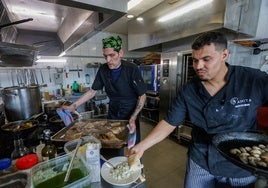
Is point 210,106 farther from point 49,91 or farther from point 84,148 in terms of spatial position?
point 49,91

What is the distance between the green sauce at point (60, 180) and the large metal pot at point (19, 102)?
126cm

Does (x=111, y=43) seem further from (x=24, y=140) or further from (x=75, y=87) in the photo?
(x=75, y=87)

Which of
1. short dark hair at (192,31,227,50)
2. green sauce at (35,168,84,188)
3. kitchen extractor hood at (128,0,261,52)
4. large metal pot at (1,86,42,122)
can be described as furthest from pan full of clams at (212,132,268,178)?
large metal pot at (1,86,42,122)

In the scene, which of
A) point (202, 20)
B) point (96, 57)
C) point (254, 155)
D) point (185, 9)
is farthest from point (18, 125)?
point (96, 57)

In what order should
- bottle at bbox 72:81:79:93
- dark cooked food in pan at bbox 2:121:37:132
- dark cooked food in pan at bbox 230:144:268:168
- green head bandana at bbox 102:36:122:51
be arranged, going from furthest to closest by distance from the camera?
1. bottle at bbox 72:81:79:93
2. green head bandana at bbox 102:36:122:51
3. dark cooked food in pan at bbox 2:121:37:132
4. dark cooked food in pan at bbox 230:144:268:168

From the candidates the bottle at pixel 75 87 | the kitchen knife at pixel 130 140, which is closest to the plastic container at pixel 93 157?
the kitchen knife at pixel 130 140

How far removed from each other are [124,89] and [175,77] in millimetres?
1680

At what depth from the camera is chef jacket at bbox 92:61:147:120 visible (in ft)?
5.28

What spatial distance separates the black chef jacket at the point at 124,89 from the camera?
161 centimetres

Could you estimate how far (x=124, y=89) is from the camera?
5.40ft

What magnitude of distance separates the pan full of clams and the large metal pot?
176 cm

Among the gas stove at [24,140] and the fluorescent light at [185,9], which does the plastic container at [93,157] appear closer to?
the gas stove at [24,140]

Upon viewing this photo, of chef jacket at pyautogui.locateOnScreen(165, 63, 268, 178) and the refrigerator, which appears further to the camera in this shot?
the refrigerator

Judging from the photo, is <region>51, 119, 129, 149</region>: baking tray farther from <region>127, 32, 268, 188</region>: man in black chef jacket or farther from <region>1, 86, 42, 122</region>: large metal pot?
<region>1, 86, 42, 122</region>: large metal pot
